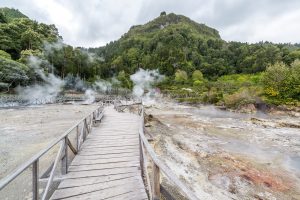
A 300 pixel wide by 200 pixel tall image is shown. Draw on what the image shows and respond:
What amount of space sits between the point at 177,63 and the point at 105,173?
280ft

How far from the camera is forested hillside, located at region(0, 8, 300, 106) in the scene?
112 ft

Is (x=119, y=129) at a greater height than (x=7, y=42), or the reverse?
(x=7, y=42)

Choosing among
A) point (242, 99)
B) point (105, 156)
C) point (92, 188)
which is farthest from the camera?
point (242, 99)

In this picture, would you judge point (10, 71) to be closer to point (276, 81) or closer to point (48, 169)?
point (48, 169)

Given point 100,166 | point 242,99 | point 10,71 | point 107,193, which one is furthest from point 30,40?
point 107,193

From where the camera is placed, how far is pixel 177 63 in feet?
286

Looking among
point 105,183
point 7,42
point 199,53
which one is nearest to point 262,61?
point 199,53

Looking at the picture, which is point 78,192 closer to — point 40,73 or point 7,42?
point 40,73

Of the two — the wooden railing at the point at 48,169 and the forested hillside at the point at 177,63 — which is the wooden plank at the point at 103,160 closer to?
the wooden railing at the point at 48,169

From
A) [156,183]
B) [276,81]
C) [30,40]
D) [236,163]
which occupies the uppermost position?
[30,40]

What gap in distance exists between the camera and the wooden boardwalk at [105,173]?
154 inches

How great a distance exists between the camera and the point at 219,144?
41.8 ft

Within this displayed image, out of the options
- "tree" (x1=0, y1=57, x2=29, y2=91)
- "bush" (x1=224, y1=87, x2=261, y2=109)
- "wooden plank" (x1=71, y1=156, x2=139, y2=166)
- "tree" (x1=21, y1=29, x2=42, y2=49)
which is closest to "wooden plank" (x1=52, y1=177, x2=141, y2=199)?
"wooden plank" (x1=71, y1=156, x2=139, y2=166)

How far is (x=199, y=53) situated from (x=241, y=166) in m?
101
